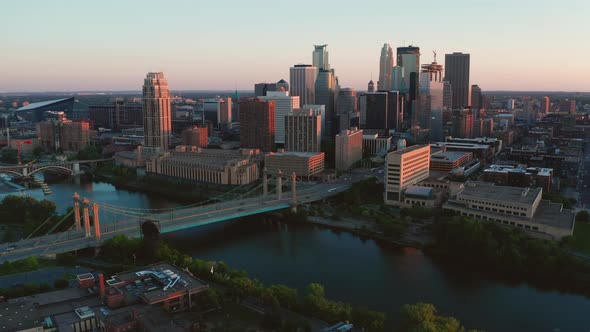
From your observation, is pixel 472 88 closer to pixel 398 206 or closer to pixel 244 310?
pixel 398 206

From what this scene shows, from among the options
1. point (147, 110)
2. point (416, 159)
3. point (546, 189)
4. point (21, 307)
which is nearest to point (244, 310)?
point (21, 307)

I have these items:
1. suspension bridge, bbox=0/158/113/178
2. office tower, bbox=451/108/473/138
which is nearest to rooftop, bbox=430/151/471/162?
office tower, bbox=451/108/473/138

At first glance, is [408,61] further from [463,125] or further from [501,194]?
[501,194]

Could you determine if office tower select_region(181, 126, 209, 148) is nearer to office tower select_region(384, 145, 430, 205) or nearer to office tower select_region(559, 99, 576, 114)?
office tower select_region(384, 145, 430, 205)

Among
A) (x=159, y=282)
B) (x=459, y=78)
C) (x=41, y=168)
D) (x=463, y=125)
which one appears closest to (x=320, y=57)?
(x=459, y=78)

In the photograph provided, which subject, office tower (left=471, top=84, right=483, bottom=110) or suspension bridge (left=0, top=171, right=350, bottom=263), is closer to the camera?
suspension bridge (left=0, top=171, right=350, bottom=263)

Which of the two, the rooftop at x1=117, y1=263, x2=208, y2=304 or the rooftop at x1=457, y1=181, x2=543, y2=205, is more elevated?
the rooftop at x1=457, y1=181, x2=543, y2=205

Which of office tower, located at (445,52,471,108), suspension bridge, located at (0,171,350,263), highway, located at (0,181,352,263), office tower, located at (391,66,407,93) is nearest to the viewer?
highway, located at (0,181,352,263)
